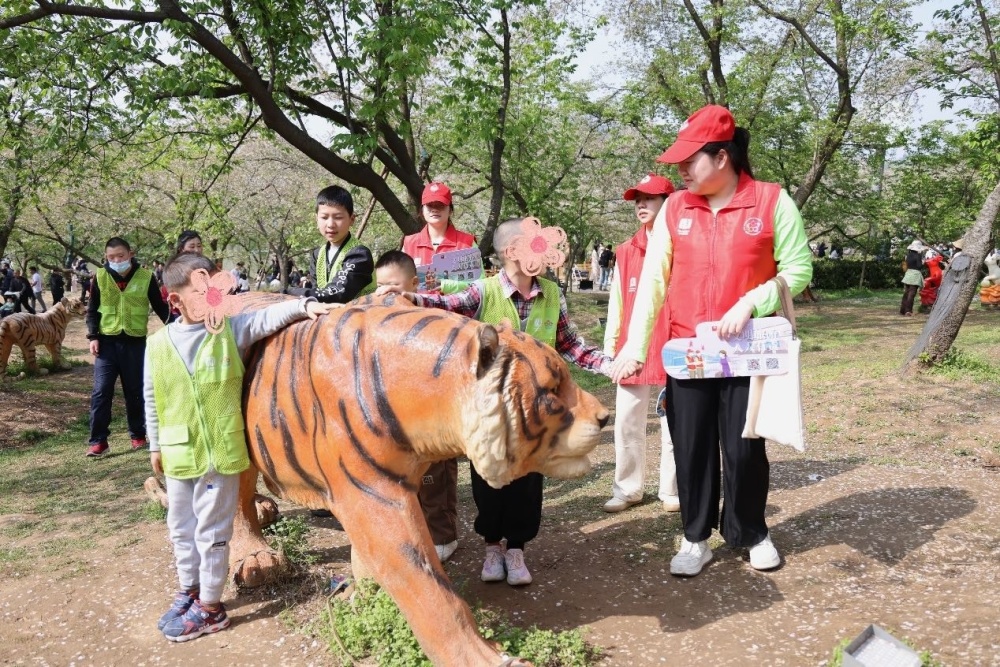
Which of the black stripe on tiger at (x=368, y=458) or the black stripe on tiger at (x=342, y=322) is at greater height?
the black stripe on tiger at (x=342, y=322)

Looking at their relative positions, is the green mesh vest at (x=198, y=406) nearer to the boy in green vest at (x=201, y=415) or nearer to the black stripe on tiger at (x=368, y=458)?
the boy in green vest at (x=201, y=415)

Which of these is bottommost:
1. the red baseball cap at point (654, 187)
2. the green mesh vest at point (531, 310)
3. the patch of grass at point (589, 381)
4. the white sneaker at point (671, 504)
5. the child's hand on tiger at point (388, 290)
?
the patch of grass at point (589, 381)

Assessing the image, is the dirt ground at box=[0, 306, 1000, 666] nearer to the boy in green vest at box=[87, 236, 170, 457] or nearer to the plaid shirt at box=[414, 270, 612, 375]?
the plaid shirt at box=[414, 270, 612, 375]

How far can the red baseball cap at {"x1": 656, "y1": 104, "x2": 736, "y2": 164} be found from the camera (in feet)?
10.5

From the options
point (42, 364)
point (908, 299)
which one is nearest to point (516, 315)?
point (42, 364)

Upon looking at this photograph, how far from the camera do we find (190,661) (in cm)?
300

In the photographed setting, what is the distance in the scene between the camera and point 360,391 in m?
2.60

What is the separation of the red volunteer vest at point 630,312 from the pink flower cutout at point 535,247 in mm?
1401

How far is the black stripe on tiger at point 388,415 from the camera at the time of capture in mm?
2537

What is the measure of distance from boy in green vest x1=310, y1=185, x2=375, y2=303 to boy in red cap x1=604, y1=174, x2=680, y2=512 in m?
1.62

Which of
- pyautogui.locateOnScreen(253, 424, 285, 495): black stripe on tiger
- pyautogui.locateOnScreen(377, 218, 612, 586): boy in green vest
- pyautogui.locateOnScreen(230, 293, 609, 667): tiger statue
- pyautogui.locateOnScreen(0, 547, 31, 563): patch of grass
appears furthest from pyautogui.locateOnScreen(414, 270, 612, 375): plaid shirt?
pyautogui.locateOnScreen(0, 547, 31, 563): patch of grass

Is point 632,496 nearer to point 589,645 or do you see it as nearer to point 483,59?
point 589,645

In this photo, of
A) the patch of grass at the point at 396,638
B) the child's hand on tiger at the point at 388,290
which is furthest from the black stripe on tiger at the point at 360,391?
the patch of grass at the point at 396,638

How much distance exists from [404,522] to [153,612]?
5.45 feet
